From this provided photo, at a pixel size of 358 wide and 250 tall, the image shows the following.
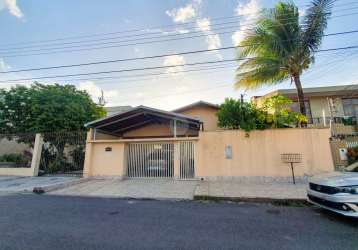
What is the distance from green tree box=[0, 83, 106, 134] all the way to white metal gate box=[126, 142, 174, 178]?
16.1 feet

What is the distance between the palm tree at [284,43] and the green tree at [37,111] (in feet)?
37.6

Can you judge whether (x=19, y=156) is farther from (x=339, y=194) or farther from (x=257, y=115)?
(x=339, y=194)

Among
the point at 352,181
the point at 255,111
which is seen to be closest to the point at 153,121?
the point at 255,111

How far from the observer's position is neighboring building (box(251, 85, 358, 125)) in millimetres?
14453

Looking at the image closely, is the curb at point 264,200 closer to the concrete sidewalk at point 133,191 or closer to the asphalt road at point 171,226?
the asphalt road at point 171,226

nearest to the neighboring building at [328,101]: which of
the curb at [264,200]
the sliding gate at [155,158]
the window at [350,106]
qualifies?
the window at [350,106]

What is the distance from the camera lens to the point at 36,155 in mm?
11391

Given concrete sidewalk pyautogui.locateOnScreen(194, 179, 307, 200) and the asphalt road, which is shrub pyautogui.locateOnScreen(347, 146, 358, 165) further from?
the asphalt road

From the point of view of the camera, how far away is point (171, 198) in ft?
21.6

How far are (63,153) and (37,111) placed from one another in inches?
121

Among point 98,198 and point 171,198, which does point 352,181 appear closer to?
point 171,198

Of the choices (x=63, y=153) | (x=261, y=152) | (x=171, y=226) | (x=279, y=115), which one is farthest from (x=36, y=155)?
(x=279, y=115)

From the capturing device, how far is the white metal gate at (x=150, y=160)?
10.5 meters

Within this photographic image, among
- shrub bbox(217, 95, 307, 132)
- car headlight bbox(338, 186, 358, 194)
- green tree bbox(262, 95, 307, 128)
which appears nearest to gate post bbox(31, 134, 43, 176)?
shrub bbox(217, 95, 307, 132)
